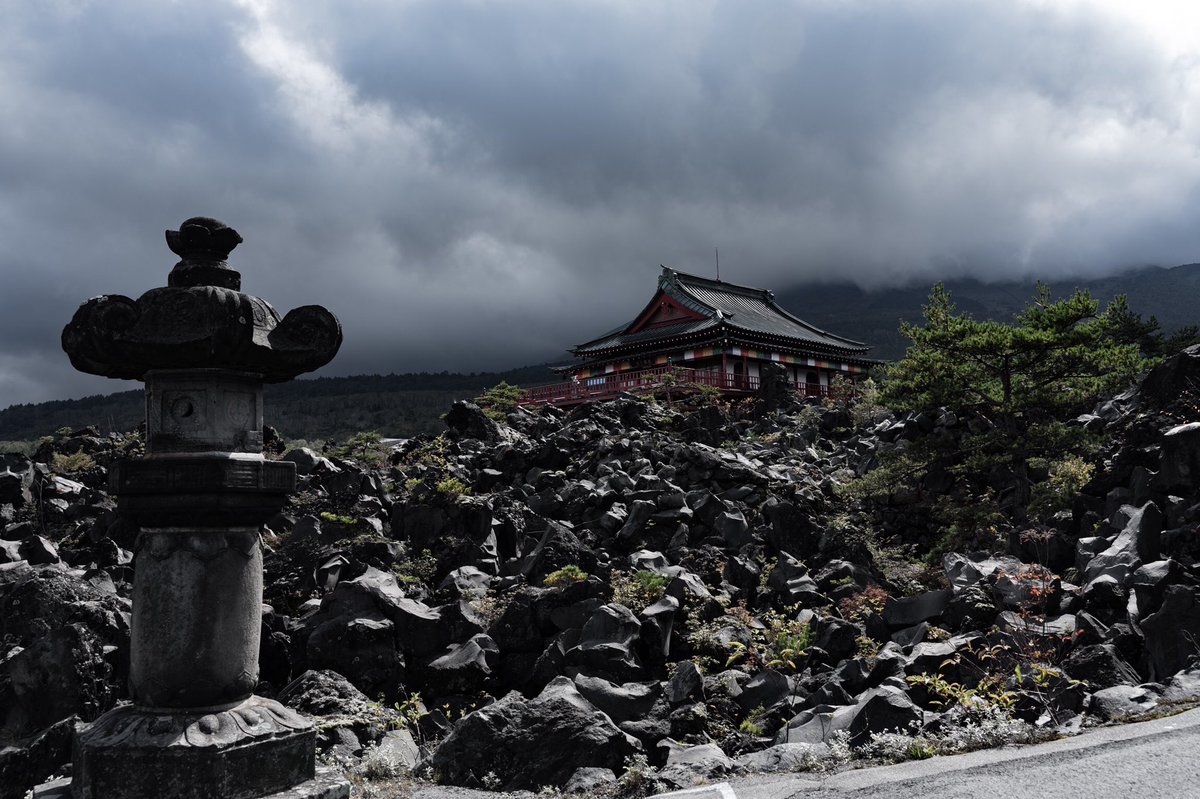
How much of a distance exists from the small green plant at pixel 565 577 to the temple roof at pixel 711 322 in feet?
86.6

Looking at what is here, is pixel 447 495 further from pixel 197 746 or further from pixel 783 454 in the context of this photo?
pixel 197 746

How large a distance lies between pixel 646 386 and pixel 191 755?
2837 cm

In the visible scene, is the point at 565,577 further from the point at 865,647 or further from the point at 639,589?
the point at 865,647

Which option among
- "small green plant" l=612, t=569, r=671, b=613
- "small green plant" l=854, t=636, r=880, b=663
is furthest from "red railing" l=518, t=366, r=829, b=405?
"small green plant" l=854, t=636, r=880, b=663

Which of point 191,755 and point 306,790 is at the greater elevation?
point 191,755

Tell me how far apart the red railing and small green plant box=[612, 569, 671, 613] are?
19909 millimetres

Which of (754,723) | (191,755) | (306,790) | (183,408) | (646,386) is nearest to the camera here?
(191,755)

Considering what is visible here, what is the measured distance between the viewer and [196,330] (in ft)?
13.1

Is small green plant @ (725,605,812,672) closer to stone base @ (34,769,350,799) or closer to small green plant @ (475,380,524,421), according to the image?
stone base @ (34,769,350,799)

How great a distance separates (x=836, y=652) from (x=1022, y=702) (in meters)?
2.81

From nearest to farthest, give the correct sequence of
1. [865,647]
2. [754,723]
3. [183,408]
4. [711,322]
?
1. [183,408]
2. [754,723]
3. [865,647]
4. [711,322]

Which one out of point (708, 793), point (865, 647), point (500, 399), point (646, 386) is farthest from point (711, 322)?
point (708, 793)

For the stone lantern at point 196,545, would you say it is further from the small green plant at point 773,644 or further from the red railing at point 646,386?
the red railing at point 646,386

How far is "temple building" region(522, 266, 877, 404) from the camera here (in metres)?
Answer: 34.7
